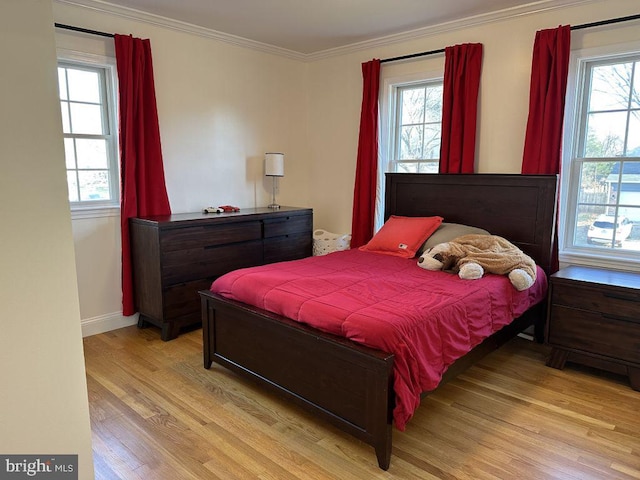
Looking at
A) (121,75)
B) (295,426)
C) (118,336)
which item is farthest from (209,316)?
(121,75)

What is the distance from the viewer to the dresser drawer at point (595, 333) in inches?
109

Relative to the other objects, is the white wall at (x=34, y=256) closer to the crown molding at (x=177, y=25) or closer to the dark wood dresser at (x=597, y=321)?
the crown molding at (x=177, y=25)

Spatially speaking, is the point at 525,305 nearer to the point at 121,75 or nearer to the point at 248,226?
the point at 248,226

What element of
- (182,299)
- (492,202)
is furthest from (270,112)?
(492,202)

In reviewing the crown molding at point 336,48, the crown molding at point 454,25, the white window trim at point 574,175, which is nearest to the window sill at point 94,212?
the crown molding at point 336,48

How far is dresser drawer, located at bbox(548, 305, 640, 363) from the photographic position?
9.07 ft

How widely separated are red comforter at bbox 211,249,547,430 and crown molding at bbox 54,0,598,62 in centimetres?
204

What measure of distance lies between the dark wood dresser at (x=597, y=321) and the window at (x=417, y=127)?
1.70 m

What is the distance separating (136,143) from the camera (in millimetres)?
3629

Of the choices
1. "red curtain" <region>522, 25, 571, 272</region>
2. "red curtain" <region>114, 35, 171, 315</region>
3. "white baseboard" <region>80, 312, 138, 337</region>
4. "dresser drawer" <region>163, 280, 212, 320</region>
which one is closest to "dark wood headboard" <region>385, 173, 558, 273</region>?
"red curtain" <region>522, 25, 571, 272</region>

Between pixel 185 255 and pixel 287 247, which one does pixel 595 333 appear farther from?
pixel 185 255

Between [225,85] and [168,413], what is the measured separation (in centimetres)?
→ 307

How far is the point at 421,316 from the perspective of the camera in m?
2.21

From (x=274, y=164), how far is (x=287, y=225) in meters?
0.66
